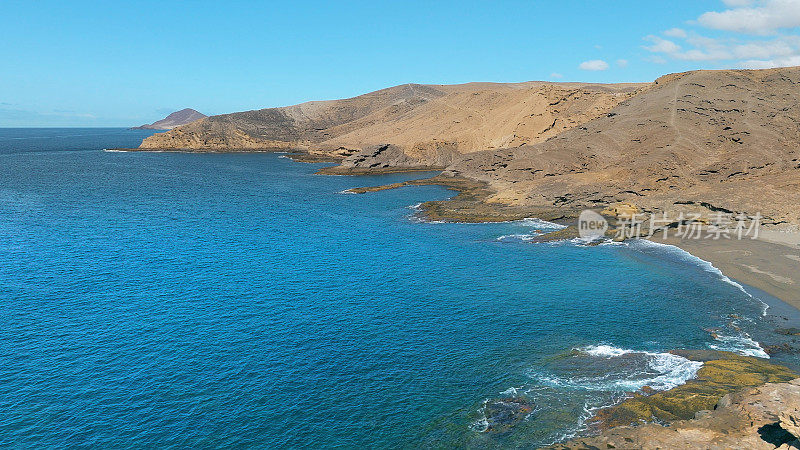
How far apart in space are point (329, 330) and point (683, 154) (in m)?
86.0

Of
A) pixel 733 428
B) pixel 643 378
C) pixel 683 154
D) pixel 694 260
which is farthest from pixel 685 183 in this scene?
pixel 733 428

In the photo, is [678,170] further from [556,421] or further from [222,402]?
[222,402]

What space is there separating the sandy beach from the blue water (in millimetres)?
4389

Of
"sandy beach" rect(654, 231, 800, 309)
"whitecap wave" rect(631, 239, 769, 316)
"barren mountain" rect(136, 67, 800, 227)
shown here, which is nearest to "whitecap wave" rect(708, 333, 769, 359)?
"whitecap wave" rect(631, 239, 769, 316)

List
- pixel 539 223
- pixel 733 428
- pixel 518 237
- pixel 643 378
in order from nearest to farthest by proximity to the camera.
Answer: pixel 733 428 < pixel 643 378 < pixel 518 237 < pixel 539 223

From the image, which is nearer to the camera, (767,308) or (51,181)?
(767,308)

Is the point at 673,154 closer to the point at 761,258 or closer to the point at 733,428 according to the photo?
the point at 761,258

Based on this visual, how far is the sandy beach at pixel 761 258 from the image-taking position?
56372 millimetres

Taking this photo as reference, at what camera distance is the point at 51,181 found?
146 m

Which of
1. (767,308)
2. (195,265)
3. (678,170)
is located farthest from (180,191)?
(767,308)

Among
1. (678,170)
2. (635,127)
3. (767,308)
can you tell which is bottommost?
(767,308)

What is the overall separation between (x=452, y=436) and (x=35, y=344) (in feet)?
121

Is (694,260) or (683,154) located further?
(683,154)

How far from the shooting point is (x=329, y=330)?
48.1 meters
